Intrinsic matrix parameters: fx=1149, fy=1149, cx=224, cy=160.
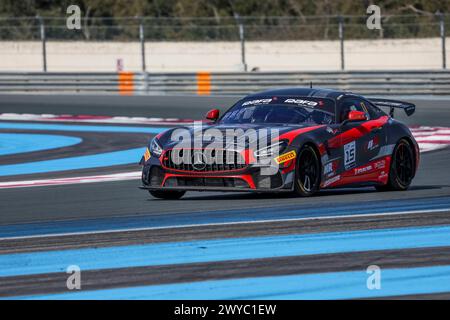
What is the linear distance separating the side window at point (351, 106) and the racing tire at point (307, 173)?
39.2 inches

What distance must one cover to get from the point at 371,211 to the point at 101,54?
31363mm

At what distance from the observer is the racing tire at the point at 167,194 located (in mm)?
13023

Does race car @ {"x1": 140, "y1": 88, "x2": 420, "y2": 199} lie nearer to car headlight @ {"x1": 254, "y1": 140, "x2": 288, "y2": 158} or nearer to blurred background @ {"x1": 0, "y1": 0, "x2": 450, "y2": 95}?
car headlight @ {"x1": 254, "y1": 140, "x2": 288, "y2": 158}

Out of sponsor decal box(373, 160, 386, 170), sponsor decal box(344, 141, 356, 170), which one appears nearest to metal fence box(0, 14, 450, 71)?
sponsor decal box(373, 160, 386, 170)

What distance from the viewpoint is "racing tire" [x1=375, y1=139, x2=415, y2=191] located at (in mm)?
13703

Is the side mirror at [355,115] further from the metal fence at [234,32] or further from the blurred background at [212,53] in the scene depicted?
the metal fence at [234,32]

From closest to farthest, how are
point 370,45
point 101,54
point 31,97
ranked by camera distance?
1. point 31,97
2. point 370,45
3. point 101,54

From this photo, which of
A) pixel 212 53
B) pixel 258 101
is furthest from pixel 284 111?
pixel 212 53

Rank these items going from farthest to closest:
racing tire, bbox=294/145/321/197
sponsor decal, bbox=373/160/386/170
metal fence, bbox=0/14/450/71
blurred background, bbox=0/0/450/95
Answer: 1. metal fence, bbox=0/14/450/71
2. blurred background, bbox=0/0/450/95
3. sponsor decal, bbox=373/160/386/170
4. racing tire, bbox=294/145/321/197

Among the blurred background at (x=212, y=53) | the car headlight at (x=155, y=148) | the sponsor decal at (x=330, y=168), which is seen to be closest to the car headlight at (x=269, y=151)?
the sponsor decal at (x=330, y=168)

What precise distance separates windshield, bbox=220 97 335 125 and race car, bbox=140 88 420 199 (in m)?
0.01
